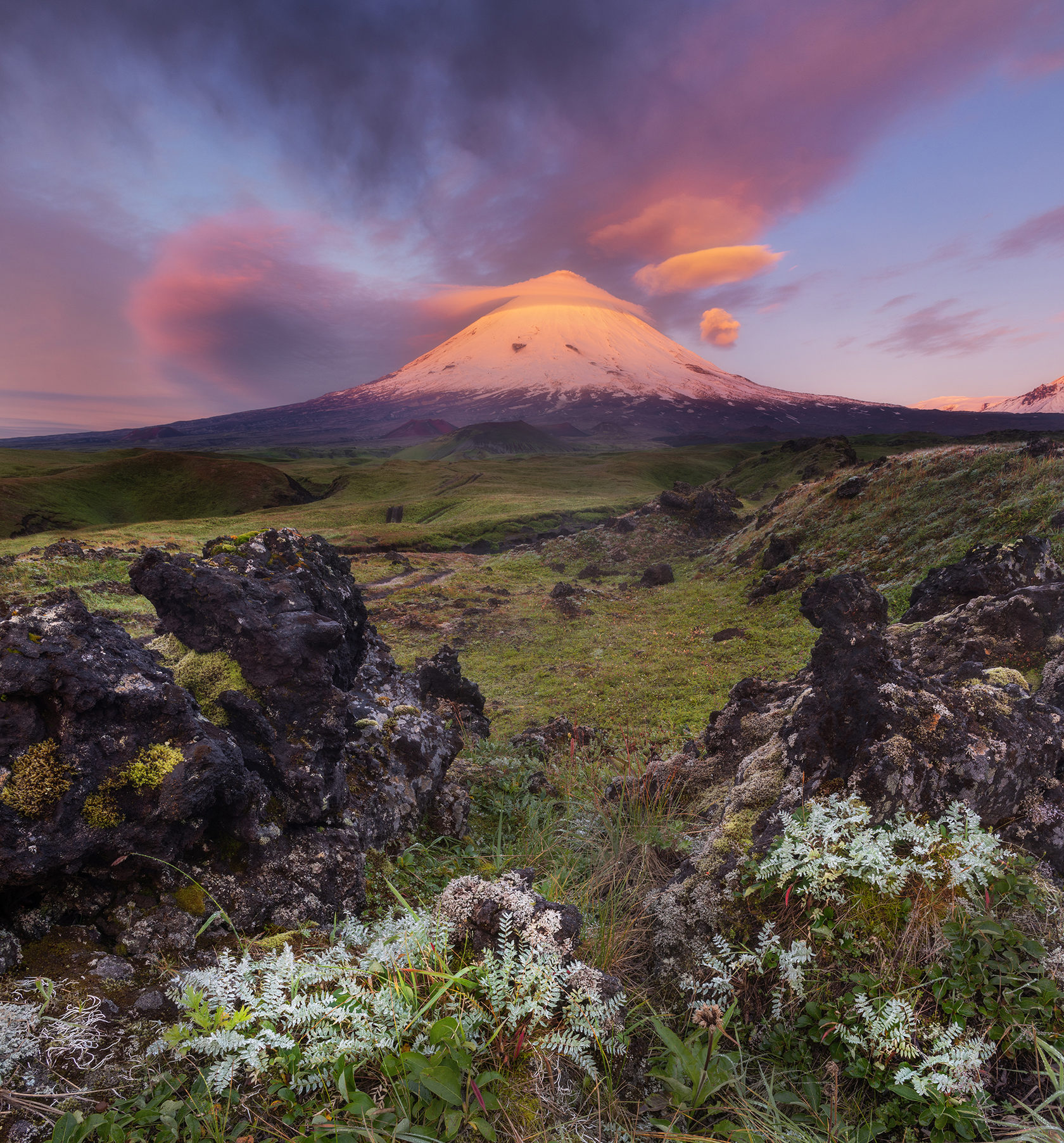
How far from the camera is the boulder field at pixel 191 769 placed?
2918 millimetres

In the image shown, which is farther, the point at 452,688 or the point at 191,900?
the point at 452,688

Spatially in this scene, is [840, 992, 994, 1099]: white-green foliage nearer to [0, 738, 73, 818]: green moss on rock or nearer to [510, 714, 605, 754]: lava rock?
[0, 738, 73, 818]: green moss on rock

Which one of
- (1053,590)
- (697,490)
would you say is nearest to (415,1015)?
(1053,590)

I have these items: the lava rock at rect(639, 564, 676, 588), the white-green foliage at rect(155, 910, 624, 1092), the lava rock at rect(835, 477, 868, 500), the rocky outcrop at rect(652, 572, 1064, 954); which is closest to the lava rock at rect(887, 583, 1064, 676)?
the rocky outcrop at rect(652, 572, 1064, 954)

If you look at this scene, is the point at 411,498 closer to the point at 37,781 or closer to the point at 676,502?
the point at 676,502

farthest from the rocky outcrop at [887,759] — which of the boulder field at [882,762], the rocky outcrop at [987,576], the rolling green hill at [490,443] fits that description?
the rolling green hill at [490,443]

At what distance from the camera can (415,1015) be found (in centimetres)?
221

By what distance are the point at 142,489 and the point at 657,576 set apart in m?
93.4

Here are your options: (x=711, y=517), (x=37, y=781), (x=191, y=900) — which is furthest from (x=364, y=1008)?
(x=711, y=517)

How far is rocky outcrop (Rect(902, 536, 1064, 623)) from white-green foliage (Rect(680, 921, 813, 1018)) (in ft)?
32.3

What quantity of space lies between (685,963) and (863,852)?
3.73 feet

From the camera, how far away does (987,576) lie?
1028 cm

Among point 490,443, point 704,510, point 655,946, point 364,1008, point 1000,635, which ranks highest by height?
point 490,443

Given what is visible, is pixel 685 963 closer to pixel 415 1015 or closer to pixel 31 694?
pixel 415 1015
